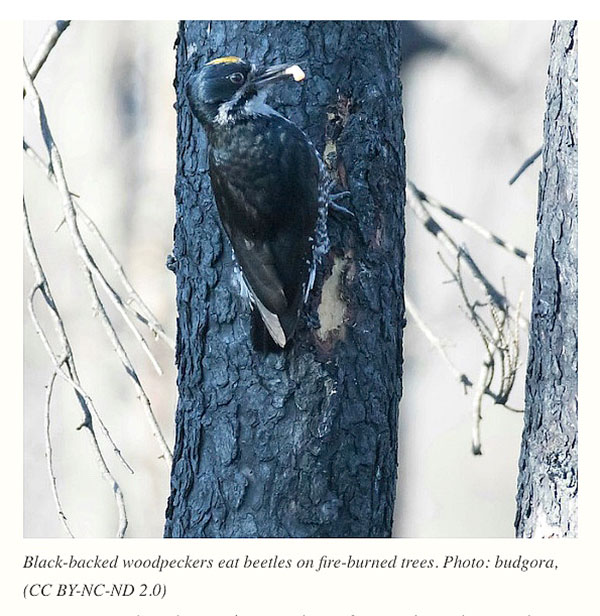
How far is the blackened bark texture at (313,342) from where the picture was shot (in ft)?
6.27

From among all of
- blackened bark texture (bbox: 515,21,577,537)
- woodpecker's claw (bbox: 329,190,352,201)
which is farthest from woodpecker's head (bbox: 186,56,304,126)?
blackened bark texture (bbox: 515,21,577,537)

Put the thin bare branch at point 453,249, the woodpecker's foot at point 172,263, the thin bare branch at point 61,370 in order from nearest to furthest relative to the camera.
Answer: the thin bare branch at point 61,370
the woodpecker's foot at point 172,263
the thin bare branch at point 453,249

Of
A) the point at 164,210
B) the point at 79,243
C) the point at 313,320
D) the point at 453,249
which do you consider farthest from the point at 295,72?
the point at 164,210

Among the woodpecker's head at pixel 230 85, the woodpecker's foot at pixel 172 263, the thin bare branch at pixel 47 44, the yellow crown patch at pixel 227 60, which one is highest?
the thin bare branch at pixel 47 44

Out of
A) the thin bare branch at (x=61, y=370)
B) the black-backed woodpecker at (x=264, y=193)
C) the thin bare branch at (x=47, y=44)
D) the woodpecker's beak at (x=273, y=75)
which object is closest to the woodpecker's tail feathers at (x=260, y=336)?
the black-backed woodpecker at (x=264, y=193)

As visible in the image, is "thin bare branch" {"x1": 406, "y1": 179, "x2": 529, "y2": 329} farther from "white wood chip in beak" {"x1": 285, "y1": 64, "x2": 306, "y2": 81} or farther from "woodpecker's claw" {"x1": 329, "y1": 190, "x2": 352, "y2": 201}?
"white wood chip in beak" {"x1": 285, "y1": 64, "x2": 306, "y2": 81}

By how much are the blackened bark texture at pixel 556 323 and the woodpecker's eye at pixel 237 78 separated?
77 centimetres

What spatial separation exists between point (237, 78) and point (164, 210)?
1748 millimetres

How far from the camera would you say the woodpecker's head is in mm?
1858

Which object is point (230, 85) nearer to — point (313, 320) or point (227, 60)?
point (227, 60)

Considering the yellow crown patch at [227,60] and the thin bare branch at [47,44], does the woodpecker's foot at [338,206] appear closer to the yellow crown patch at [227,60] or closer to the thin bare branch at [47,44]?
the yellow crown patch at [227,60]
